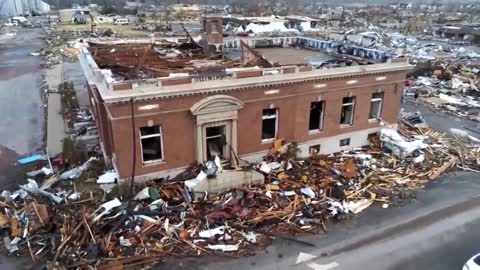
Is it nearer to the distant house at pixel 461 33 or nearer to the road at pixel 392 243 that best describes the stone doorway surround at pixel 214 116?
the road at pixel 392 243

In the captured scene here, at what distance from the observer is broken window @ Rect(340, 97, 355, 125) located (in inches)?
838

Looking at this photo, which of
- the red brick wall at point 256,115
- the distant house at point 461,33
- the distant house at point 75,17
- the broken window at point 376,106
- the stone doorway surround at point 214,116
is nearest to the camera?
the red brick wall at point 256,115

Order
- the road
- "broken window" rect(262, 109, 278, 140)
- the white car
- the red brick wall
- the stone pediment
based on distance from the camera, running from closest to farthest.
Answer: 1. the white car
2. the road
3. the red brick wall
4. the stone pediment
5. "broken window" rect(262, 109, 278, 140)

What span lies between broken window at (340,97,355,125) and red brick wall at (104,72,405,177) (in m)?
0.29

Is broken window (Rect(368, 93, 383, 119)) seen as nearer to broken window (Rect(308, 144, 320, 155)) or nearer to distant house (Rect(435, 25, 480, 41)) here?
broken window (Rect(308, 144, 320, 155))

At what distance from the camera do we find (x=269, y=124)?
63.3 feet

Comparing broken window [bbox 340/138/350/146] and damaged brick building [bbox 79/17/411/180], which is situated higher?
damaged brick building [bbox 79/17/411/180]

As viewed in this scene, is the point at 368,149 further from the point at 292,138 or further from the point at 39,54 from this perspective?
the point at 39,54

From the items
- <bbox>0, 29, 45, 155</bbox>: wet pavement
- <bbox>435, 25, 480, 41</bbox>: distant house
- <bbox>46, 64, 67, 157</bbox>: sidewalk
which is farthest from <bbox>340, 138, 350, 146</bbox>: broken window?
<bbox>435, 25, 480, 41</bbox>: distant house

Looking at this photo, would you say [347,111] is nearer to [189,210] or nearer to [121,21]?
[189,210]

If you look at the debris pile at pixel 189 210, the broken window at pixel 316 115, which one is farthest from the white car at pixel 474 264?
the broken window at pixel 316 115

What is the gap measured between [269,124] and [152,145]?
5.94 m

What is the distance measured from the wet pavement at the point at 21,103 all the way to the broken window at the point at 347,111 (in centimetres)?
1804

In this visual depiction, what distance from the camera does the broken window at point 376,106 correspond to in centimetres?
2225
